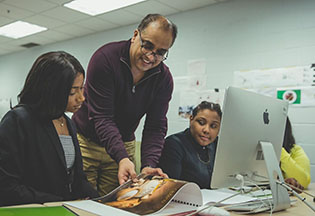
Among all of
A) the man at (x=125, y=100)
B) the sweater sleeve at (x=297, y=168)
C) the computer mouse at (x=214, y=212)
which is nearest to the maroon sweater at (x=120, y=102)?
the man at (x=125, y=100)

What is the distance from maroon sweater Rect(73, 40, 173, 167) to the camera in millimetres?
1531

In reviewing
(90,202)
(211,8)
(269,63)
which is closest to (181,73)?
(211,8)

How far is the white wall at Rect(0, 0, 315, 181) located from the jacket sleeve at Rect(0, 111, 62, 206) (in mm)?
2640

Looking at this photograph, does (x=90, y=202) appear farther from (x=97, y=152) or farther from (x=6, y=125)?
(x=97, y=152)

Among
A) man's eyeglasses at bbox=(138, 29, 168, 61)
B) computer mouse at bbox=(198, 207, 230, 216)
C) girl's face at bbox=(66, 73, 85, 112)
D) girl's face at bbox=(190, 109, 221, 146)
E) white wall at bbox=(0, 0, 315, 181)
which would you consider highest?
white wall at bbox=(0, 0, 315, 181)

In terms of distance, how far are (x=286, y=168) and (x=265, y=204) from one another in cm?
108

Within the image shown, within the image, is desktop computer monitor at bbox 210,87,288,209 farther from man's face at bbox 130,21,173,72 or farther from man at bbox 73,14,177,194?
man's face at bbox 130,21,173,72

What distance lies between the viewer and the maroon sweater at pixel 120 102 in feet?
5.02

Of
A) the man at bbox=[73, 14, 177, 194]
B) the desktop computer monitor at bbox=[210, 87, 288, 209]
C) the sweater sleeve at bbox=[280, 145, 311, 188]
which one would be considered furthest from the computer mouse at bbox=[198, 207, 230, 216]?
the sweater sleeve at bbox=[280, 145, 311, 188]

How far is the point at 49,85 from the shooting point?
53.4 inches

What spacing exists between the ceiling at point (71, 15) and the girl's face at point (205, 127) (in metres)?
2.15

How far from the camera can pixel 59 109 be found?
140 cm

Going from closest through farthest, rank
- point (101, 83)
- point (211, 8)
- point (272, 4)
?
point (101, 83) → point (272, 4) → point (211, 8)

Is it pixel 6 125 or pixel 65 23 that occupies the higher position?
pixel 65 23
